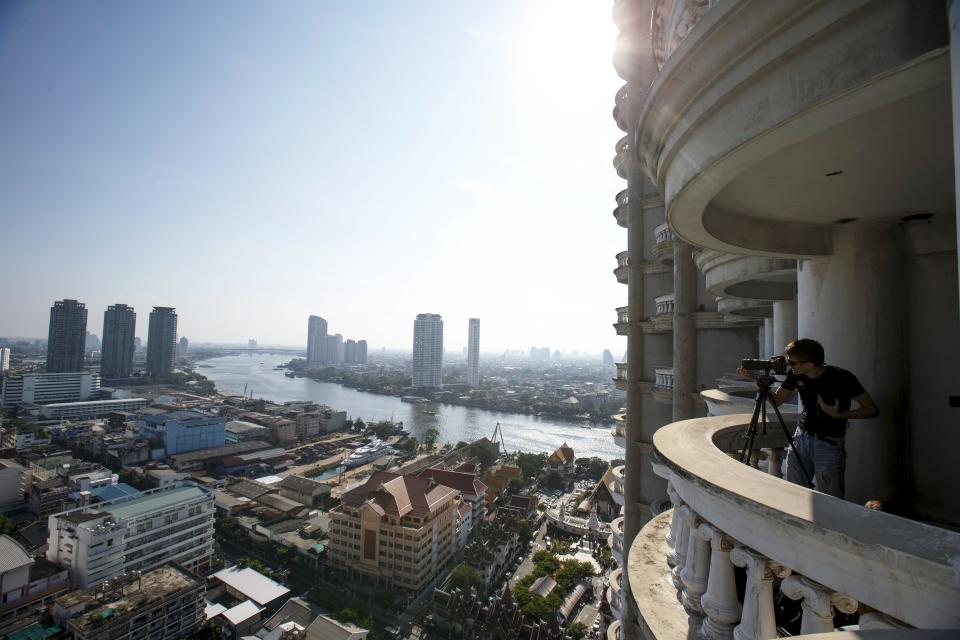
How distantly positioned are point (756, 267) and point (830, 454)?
188 centimetres

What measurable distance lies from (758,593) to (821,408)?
3.33ft

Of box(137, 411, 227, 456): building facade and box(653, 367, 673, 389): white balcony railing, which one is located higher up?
box(653, 367, 673, 389): white balcony railing

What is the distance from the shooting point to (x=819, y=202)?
2027mm

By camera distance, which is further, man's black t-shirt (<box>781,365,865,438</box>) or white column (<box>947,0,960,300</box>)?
man's black t-shirt (<box>781,365,865,438</box>)

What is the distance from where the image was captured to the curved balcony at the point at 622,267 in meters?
8.07

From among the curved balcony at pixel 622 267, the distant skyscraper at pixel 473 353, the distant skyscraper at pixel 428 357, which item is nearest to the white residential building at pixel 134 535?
the curved balcony at pixel 622 267

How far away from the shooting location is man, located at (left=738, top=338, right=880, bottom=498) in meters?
1.76

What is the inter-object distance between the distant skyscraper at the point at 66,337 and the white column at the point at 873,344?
250ft

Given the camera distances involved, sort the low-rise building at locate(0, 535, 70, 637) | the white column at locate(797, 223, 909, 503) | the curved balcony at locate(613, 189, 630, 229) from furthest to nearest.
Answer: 1. the low-rise building at locate(0, 535, 70, 637)
2. the curved balcony at locate(613, 189, 630, 229)
3. the white column at locate(797, 223, 909, 503)

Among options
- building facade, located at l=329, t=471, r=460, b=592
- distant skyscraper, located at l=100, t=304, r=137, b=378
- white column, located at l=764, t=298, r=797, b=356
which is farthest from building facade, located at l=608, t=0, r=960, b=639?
distant skyscraper, located at l=100, t=304, r=137, b=378

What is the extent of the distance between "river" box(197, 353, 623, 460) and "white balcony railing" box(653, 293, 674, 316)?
95.7 feet

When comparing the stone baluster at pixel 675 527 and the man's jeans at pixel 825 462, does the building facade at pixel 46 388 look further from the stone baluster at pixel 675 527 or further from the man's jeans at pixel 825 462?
the man's jeans at pixel 825 462

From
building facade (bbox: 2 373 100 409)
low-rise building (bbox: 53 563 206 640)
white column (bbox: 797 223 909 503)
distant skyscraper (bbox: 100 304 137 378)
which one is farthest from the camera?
distant skyscraper (bbox: 100 304 137 378)

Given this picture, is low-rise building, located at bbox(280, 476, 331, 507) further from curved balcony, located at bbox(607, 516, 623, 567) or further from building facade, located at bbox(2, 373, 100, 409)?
building facade, located at bbox(2, 373, 100, 409)
